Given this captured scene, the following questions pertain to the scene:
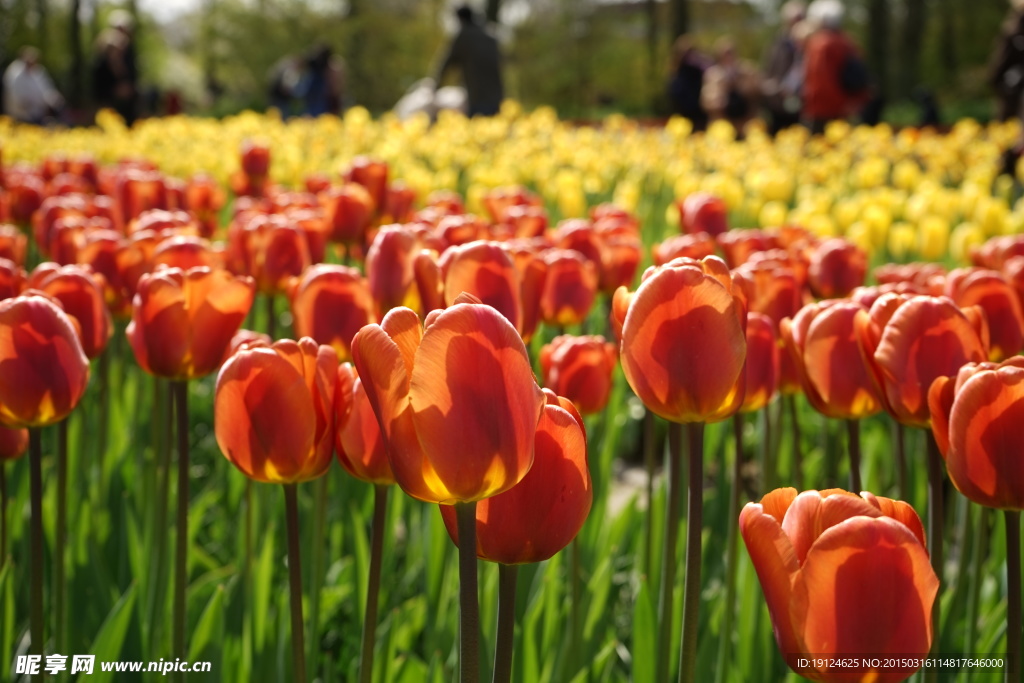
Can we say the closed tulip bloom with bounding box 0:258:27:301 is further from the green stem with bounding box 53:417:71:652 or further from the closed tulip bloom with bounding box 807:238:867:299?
the closed tulip bloom with bounding box 807:238:867:299

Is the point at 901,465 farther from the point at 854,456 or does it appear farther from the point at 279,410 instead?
the point at 279,410

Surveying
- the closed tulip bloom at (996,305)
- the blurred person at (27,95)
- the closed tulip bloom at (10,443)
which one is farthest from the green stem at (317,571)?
the blurred person at (27,95)

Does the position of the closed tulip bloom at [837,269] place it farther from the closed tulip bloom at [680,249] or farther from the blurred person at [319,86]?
the blurred person at [319,86]

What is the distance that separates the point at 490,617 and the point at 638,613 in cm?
28

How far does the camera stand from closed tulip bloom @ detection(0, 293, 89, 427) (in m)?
1.36

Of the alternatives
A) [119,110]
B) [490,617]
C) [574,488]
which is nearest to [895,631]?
[574,488]

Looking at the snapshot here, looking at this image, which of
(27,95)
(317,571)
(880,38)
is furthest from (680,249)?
(880,38)

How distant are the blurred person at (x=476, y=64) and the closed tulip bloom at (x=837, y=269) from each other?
9.68m

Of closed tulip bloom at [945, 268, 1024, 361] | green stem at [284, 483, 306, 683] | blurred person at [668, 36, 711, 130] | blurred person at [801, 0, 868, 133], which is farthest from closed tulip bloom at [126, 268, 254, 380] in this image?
blurred person at [668, 36, 711, 130]

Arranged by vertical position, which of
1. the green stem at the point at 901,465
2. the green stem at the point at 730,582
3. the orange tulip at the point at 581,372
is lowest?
the green stem at the point at 730,582

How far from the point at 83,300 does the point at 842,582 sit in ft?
4.54

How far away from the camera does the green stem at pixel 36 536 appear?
54.6 inches

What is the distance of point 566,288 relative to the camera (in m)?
2.24

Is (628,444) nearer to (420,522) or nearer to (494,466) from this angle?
(420,522)
